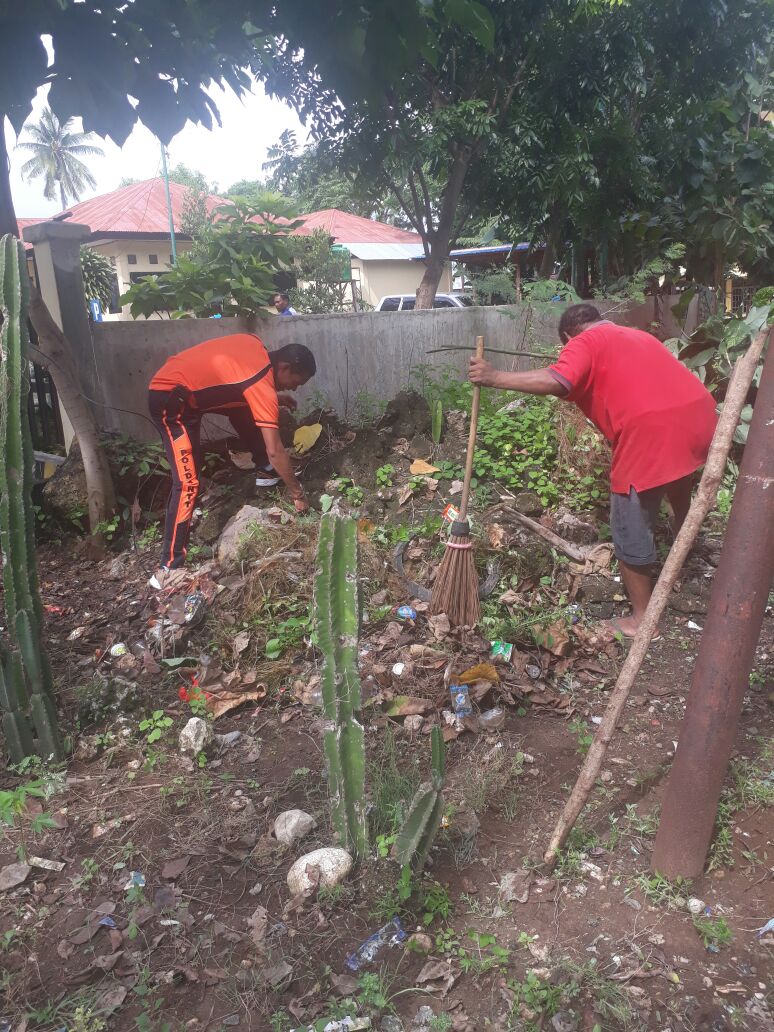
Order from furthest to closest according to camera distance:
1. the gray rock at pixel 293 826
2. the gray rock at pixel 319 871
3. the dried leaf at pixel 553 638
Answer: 1. the dried leaf at pixel 553 638
2. the gray rock at pixel 293 826
3. the gray rock at pixel 319 871

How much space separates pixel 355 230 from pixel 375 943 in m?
26.7

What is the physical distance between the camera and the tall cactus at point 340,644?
241cm

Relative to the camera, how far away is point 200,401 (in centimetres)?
507

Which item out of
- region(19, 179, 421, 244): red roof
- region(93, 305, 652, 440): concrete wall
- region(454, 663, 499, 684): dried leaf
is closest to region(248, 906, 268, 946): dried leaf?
region(454, 663, 499, 684): dried leaf

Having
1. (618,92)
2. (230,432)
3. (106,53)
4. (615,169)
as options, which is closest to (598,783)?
(106,53)

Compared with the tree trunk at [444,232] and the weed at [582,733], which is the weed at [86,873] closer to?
the weed at [582,733]

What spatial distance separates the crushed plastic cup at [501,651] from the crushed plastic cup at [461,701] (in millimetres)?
390

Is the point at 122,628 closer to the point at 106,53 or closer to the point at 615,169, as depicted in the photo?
the point at 106,53

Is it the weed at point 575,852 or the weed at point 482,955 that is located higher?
the weed at point 575,852

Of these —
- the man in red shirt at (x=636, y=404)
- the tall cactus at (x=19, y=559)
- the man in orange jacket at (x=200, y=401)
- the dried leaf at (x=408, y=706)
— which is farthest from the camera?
the man in orange jacket at (x=200, y=401)

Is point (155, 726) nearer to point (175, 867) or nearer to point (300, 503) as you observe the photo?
point (175, 867)

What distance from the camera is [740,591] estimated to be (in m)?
2.25

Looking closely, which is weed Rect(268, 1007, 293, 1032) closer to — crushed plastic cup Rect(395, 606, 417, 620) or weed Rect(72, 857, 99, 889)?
weed Rect(72, 857, 99, 889)

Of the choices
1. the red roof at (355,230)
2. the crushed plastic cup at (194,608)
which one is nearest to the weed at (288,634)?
the crushed plastic cup at (194,608)
